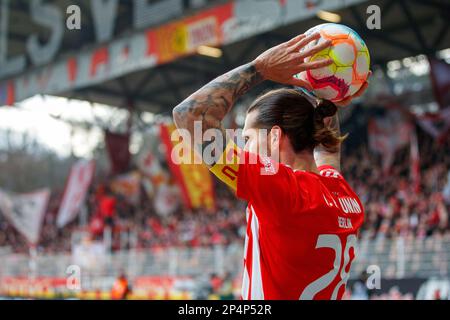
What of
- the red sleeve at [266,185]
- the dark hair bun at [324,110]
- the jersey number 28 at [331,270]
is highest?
the dark hair bun at [324,110]

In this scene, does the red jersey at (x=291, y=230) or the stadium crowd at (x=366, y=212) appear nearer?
the red jersey at (x=291, y=230)

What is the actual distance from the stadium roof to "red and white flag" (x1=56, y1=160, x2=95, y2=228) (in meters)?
3.25

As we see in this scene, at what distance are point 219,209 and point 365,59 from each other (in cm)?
1992

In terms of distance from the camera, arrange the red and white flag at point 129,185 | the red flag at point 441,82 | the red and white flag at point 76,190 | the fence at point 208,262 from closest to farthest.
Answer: the fence at point 208,262, the red flag at point 441,82, the red and white flag at point 76,190, the red and white flag at point 129,185

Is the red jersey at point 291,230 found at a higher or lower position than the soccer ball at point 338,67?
lower

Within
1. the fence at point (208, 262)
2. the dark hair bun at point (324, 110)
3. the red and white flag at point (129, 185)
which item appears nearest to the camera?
the dark hair bun at point (324, 110)

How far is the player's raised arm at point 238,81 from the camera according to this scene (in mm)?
2611

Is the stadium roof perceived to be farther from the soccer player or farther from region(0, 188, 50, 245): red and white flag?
the soccer player

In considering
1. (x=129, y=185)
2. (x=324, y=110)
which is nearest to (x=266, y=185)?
(x=324, y=110)

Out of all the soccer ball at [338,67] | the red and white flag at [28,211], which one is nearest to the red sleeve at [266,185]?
the soccer ball at [338,67]

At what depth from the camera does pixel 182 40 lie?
59.9ft

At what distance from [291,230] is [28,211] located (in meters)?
22.6

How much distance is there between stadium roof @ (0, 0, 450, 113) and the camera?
1644cm

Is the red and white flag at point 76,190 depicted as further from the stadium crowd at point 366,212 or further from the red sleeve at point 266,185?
the red sleeve at point 266,185
